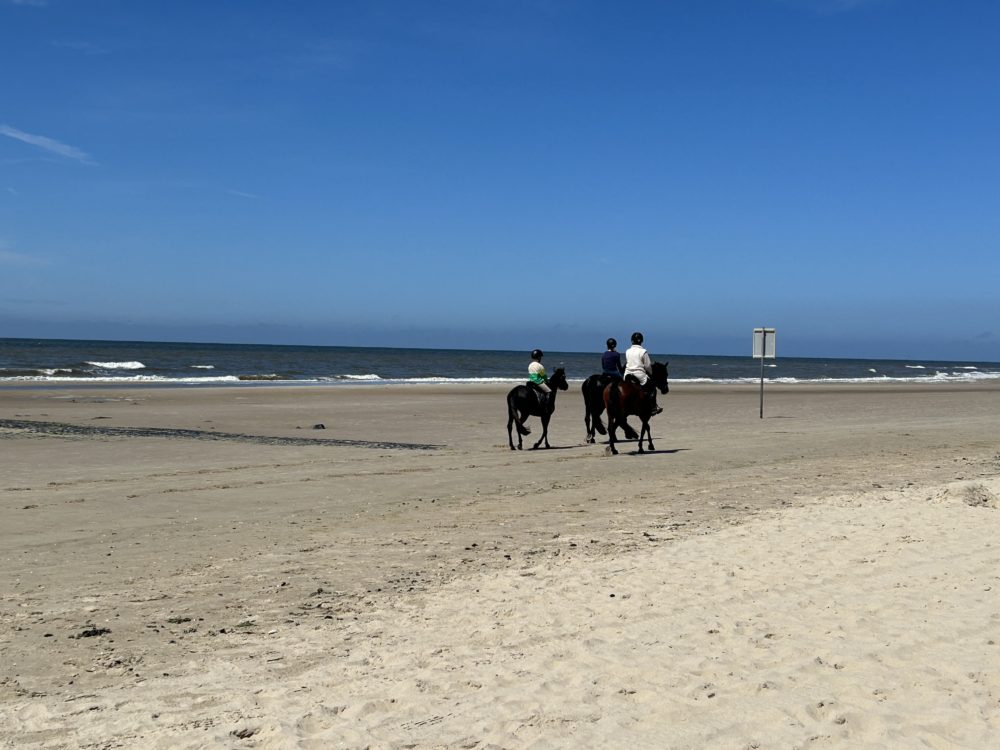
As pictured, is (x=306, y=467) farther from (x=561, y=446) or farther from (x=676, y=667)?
(x=676, y=667)

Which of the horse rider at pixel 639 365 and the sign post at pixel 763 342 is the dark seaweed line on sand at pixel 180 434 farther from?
the sign post at pixel 763 342

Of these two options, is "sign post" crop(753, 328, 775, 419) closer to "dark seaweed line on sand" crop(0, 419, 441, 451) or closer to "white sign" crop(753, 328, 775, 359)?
"white sign" crop(753, 328, 775, 359)

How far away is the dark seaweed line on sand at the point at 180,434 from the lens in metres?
19.5

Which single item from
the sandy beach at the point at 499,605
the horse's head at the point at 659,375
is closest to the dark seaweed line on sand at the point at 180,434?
the sandy beach at the point at 499,605

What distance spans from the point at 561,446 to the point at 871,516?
996 cm

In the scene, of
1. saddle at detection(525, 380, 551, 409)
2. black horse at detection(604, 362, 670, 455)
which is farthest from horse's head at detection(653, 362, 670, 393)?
saddle at detection(525, 380, 551, 409)

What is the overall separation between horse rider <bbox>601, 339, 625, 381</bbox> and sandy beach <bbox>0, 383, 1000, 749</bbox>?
3808 mm

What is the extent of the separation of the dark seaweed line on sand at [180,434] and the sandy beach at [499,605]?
405 cm

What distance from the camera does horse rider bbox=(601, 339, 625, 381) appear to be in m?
18.8

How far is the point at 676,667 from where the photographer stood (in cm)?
557

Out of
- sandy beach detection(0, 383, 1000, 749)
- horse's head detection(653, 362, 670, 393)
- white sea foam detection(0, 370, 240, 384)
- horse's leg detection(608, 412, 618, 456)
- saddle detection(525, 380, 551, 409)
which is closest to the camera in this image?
sandy beach detection(0, 383, 1000, 749)

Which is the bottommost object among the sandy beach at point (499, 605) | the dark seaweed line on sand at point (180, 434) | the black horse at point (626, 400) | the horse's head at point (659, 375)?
the dark seaweed line on sand at point (180, 434)

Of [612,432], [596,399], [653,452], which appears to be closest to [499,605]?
[612,432]

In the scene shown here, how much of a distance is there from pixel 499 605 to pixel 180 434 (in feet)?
52.1
